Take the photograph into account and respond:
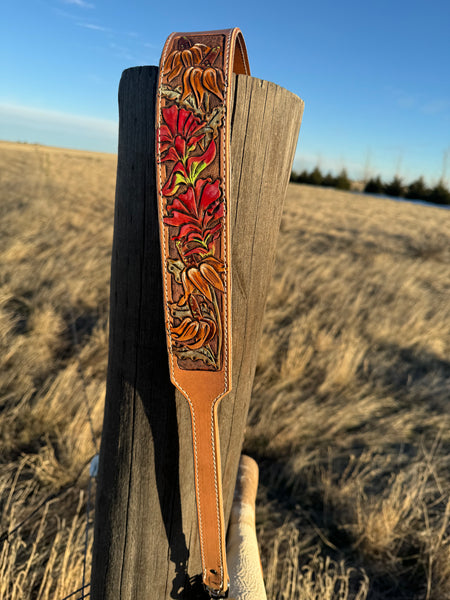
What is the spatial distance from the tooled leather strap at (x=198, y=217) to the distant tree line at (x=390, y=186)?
4019cm

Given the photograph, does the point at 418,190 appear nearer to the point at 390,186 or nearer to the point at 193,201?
the point at 390,186

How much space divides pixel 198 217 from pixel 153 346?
31 cm

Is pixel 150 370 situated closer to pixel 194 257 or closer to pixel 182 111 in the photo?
pixel 194 257

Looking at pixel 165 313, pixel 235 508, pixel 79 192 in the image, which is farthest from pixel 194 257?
pixel 79 192

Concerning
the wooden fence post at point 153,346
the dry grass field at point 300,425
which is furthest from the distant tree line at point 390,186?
the wooden fence post at point 153,346

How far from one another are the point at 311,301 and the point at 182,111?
5022mm

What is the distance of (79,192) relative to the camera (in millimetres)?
14883

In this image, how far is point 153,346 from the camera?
87cm

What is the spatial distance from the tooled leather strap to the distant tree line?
40192 mm

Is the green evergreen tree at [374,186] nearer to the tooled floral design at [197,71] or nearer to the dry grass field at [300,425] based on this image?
the dry grass field at [300,425]

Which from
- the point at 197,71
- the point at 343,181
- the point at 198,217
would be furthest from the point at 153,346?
the point at 343,181

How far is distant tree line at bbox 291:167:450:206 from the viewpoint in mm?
35562

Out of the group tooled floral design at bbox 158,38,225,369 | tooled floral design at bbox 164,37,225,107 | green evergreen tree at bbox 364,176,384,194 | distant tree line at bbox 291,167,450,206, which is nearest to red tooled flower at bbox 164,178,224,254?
tooled floral design at bbox 158,38,225,369

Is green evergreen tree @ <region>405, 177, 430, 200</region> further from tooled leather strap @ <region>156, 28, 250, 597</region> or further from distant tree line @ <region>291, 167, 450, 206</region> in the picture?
tooled leather strap @ <region>156, 28, 250, 597</region>
